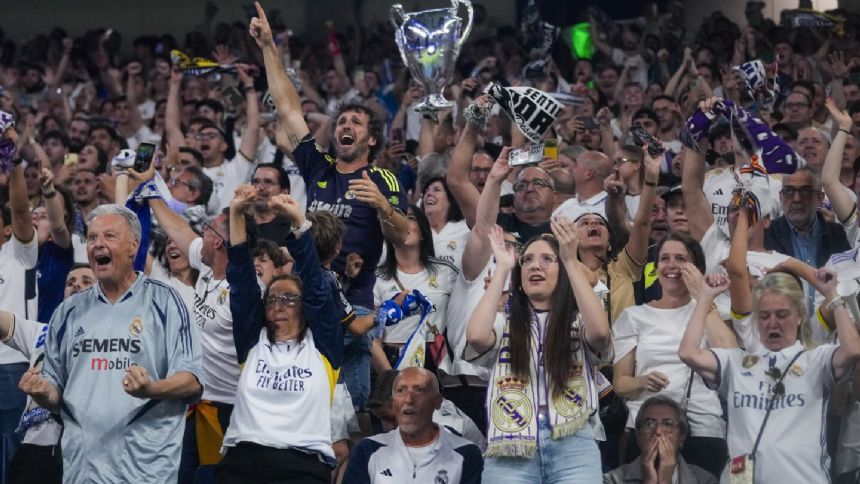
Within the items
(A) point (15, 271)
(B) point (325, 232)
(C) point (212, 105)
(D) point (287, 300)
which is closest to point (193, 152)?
(A) point (15, 271)

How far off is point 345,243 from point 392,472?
4.59 ft

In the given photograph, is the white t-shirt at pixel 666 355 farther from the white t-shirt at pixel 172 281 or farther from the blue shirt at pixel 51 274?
the blue shirt at pixel 51 274

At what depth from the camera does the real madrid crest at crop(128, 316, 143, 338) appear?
6027 mm

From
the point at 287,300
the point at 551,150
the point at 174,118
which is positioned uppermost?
the point at 174,118

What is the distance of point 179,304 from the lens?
6176 millimetres

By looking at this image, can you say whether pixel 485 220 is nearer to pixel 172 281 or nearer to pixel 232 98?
pixel 172 281

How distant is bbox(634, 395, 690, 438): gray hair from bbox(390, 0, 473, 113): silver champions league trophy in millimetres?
2287

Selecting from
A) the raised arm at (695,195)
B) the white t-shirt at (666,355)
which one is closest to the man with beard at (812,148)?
the raised arm at (695,195)

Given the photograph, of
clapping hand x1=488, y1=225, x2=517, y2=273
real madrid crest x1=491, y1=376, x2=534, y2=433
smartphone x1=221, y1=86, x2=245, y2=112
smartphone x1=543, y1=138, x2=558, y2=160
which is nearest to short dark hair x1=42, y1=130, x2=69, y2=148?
smartphone x1=221, y1=86, x2=245, y2=112

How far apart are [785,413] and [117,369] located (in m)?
2.91

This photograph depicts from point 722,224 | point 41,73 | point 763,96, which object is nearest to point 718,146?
point 763,96

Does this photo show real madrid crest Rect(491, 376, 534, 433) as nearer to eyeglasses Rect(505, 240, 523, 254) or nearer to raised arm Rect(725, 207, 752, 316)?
eyeglasses Rect(505, 240, 523, 254)

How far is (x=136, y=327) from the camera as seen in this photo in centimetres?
604

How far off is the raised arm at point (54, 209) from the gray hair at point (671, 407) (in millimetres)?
3763
